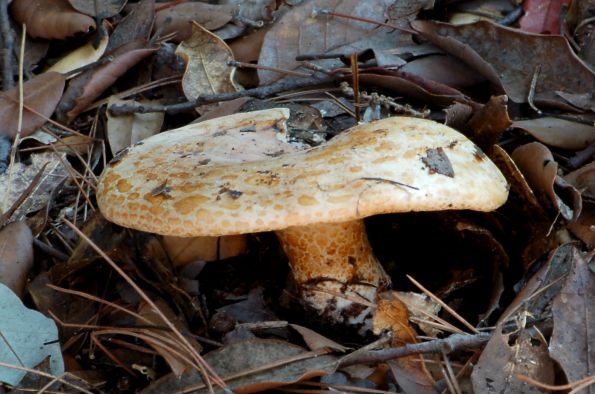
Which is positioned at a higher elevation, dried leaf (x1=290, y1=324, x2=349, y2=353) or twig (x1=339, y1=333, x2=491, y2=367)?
twig (x1=339, y1=333, x2=491, y2=367)

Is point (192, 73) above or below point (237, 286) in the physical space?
above

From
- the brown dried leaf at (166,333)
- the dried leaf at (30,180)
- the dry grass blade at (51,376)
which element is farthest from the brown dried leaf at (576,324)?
the dried leaf at (30,180)

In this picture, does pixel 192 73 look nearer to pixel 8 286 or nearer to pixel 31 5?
pixel 31 5

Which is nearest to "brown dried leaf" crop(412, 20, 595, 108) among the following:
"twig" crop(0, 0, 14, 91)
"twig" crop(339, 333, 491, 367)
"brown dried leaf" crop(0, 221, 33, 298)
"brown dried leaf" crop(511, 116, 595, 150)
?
"brown dried leaf" crop(511, 116, 595, 150)

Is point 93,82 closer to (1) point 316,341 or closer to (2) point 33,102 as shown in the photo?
(2) point 33,102

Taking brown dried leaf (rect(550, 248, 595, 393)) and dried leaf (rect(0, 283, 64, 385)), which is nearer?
brown dried leaf (rect(550, 248, 595, 393))

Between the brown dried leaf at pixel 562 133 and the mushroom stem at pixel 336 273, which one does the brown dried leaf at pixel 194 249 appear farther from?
the brown dried leaf at pixel 562 133

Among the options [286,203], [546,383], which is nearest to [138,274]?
[286,203]

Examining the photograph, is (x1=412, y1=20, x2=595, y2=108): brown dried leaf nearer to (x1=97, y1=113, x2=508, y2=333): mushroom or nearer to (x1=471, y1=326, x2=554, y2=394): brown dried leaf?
(x1=97, y1=113, x2=508, y2=333): mushroom

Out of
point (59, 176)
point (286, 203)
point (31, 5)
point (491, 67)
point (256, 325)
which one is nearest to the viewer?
point (286, 203)
